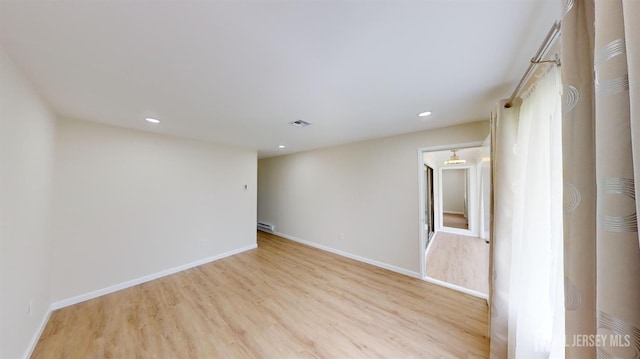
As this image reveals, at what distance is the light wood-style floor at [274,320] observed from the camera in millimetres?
1800

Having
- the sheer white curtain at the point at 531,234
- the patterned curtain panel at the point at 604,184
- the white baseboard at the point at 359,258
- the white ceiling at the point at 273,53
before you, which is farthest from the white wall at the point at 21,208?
the white baseboard at the point at 359,258

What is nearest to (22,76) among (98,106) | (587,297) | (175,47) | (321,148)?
(98,106)

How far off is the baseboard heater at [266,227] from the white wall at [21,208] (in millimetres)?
3854

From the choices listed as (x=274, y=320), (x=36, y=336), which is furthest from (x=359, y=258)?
(x=36, y=336)

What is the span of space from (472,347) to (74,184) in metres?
4.74

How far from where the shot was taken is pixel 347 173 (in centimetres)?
407

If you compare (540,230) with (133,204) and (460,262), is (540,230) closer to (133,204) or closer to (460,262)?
(460,262)

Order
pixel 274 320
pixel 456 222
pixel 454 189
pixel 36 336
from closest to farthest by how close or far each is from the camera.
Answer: pixel 36 336 < pixel 274 320 < pixel 456 222 < pixel 454 189

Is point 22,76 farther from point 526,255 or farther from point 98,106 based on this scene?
point 526,255

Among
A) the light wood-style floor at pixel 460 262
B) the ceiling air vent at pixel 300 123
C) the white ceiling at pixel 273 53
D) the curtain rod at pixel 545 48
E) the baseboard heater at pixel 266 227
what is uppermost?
the white ceiling at pixel 273 53

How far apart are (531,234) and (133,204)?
4470mm

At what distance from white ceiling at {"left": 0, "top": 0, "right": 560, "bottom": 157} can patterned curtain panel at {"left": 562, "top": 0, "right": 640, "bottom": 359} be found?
65cm

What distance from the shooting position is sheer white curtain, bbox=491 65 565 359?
1.16 meters

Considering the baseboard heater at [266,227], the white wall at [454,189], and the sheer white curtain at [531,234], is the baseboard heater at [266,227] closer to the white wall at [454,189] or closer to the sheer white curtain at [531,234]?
the sheer white curtain at [531,234]
